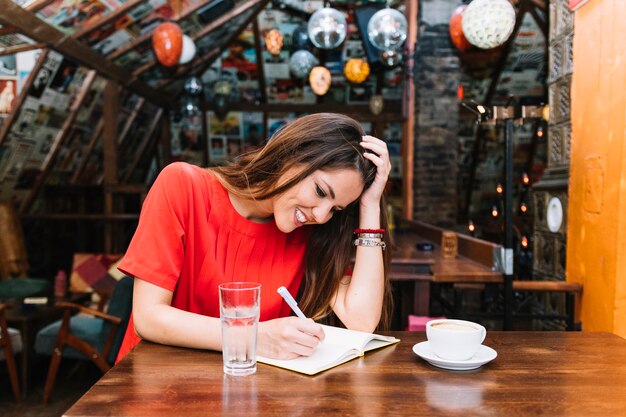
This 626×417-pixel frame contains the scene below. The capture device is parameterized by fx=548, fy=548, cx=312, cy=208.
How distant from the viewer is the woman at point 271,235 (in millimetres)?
1247

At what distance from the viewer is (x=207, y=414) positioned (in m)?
0.80

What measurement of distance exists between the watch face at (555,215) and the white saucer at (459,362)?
264 centimetres

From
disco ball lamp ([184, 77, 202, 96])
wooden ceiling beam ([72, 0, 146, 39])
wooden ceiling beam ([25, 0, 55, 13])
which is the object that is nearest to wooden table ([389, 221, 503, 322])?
wooden ceiling beam ([25, 0, 55, 13])

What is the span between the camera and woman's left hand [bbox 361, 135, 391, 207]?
56.2 inches

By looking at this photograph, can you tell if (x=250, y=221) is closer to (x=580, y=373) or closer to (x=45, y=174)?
(x=580, y=373)

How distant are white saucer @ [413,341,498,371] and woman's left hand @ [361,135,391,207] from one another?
50 cm

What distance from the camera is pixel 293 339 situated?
105cm

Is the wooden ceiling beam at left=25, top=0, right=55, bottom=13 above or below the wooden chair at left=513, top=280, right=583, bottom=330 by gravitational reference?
above

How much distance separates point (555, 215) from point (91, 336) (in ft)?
10.3

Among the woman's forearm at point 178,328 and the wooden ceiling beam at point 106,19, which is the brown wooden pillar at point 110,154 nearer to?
the wooden ceiling beam at point 106,19

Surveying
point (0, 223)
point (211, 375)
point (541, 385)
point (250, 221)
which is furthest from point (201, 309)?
point (0, 223)

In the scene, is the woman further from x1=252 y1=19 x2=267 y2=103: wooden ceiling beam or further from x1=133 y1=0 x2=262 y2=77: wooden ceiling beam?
x1=252 y1=19 x2=267 y2=103: wooden ceiling beam

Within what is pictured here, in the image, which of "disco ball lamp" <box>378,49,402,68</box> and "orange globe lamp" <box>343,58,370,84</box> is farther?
"orange globe lamp" <box>343,58,370,84</box>

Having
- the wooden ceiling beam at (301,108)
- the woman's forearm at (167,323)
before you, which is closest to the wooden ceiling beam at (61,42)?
the wooden ceiling beam at (301,108)
